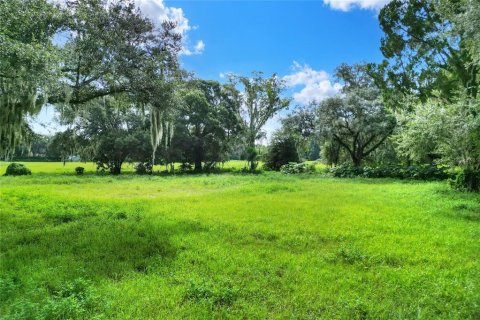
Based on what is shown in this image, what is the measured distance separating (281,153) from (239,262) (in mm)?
38255

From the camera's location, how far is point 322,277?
6059 mm

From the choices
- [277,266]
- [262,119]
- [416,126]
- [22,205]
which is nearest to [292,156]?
[262,119]

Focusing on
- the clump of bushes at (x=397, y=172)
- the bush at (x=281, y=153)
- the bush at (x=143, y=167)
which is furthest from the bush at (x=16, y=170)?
the clump of bushes at (x=397, y=172)

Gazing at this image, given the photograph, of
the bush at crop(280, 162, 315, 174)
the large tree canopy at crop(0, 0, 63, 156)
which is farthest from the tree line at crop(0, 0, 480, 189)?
the bush at crop(280, 162, 315, 174)

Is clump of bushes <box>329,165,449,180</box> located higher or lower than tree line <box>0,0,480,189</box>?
lower

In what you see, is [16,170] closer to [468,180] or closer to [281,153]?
[281,153]

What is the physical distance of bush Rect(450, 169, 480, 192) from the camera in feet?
52.0

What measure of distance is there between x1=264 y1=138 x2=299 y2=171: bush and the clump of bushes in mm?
12825

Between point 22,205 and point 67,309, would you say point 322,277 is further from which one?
point 22,205

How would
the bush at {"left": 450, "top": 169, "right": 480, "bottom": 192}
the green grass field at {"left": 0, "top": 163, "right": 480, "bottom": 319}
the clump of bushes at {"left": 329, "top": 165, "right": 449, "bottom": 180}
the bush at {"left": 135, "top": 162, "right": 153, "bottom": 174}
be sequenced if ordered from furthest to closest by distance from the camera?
the bush at {"left": 135, "top": 162, "right": 153, "bottom": 174} → the clump of bushes at {"left": 329, "top": 165, "right": 449, "bottom": 180} → the bush at {"left": 450, "top": 169, "right": 480, "bottom": 192} → the green grass field at {"left": 0, "top": 163, "right": 480, "bottom": 319}

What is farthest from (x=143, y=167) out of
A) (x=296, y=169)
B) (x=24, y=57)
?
(x=24, y=57)

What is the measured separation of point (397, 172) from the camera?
26.1 meters

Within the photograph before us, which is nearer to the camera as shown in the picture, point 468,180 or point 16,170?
point 468,180

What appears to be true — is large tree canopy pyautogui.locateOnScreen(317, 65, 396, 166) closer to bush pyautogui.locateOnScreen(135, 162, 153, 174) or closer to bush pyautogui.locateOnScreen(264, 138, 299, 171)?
bush pyautogui.locateOnScreen(264, 138, 299, 171)
